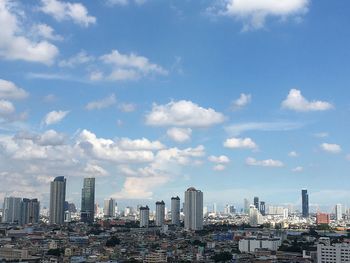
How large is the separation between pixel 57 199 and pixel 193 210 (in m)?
14.7

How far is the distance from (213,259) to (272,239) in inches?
329

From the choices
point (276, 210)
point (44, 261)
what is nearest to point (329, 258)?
point (44, 261)

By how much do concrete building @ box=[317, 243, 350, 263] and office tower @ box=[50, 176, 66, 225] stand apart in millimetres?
37483

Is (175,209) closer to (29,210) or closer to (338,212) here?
(29,210)

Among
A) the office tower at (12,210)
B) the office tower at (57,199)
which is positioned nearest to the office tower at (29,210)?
the office tower at (12,210)

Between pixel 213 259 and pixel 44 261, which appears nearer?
pixel 44 261

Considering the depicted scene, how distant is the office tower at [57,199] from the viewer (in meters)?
53.2

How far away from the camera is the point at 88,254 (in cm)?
2581

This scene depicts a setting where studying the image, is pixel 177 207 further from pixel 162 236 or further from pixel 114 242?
pixel 114 242

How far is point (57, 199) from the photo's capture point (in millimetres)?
53250

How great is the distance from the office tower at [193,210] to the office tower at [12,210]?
21.2m

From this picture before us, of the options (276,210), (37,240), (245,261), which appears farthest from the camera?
(276,210)

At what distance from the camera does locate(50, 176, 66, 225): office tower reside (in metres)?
53.2

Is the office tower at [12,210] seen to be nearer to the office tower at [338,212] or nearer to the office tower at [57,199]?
the office tower at [57,199]
